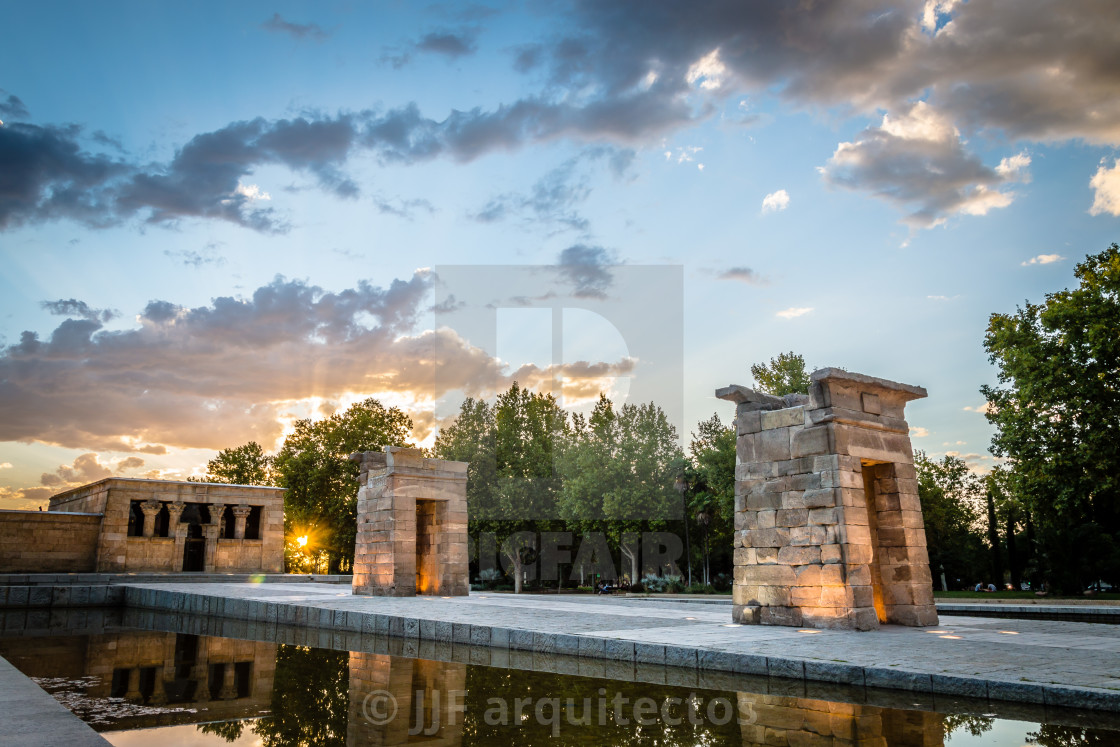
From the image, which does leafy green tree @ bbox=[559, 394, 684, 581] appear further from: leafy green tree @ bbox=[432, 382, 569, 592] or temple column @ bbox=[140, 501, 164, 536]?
temple column @ bbox=[140, 501, 164, 536]

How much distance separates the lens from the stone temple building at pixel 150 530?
27422 mm

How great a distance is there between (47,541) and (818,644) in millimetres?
30663

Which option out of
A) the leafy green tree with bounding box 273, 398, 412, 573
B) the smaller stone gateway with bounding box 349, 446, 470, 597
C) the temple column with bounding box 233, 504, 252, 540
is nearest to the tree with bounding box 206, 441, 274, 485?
the leafy green tree with bounding box 273, 398, 412, 573

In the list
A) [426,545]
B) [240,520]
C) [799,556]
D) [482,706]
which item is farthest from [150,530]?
[482,706]

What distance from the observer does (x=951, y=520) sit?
48906 mm

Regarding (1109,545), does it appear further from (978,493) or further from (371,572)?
(978,493)

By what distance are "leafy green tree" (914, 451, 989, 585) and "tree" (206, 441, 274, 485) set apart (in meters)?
49.6

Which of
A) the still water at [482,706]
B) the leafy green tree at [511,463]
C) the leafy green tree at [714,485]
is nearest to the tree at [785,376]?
the leafy green tree at [714,485]

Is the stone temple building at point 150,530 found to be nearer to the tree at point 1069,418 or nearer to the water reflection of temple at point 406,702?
the water reflection of temple at point 406,702

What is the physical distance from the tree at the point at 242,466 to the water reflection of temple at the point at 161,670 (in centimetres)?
5179

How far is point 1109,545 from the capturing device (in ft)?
74.8

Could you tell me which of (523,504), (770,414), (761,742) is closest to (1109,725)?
(761,742)

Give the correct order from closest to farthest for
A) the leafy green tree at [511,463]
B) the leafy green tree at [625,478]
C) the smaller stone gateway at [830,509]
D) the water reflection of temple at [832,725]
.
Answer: the water reflection of temple at [832,725]
the smaller stone gateway at [830,509]
the leafy green tree at [625,478]
the leafy green tree at [511,463]

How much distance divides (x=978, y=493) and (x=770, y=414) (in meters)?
49.1
